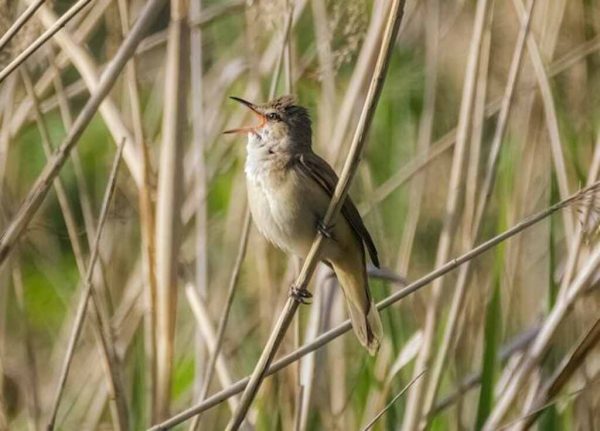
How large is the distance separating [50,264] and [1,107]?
0.80 m

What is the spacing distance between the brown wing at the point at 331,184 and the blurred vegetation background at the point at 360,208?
0.16m

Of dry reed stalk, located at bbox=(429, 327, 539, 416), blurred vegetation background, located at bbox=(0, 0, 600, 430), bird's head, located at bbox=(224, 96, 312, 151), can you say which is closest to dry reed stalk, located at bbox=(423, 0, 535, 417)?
blurred vegetation background, located at bbox=(0, 0, 600, 430)

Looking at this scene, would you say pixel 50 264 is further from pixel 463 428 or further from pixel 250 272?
pixel 463 428

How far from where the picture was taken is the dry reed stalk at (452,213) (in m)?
2.46

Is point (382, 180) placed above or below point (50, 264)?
below

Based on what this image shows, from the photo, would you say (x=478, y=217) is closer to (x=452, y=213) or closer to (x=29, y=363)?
(x=452, y=213)

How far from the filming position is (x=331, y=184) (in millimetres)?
2479

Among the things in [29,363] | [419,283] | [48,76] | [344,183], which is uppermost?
[48,76]

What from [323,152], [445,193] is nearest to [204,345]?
[323,152]

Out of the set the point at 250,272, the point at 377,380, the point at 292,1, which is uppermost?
the point at 292,1

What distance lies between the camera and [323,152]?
296cm

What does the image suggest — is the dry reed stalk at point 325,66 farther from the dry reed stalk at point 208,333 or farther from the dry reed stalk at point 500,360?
the dry reed stalk at point 500,360

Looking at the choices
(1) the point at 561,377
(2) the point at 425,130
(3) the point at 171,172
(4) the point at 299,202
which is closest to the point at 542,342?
(1) the point at 561,377

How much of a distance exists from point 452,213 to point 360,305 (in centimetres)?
30
